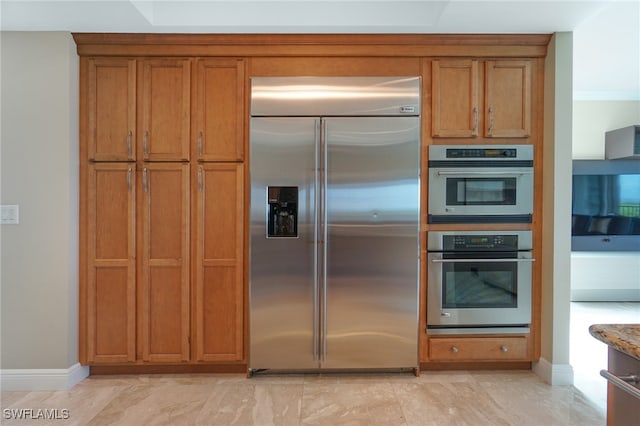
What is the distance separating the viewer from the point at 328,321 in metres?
2.57

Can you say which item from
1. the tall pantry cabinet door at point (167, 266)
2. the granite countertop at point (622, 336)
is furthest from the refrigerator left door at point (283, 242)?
the granite countertop at point (622, 336)

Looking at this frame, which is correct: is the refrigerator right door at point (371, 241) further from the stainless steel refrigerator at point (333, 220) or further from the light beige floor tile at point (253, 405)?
the light beige floor tile at point (253, 405)

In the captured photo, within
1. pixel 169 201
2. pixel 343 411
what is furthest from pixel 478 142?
pixel 169 201

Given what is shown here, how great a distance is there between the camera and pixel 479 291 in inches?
104

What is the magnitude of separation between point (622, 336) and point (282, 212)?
77.1 inches

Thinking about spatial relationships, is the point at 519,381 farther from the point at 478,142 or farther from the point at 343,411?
the point at 478,142

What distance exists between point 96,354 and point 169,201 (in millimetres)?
1170

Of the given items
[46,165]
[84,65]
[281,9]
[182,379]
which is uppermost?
[281,9]

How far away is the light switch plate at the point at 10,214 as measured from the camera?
247 cm

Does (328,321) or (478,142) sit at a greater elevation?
(478,142)

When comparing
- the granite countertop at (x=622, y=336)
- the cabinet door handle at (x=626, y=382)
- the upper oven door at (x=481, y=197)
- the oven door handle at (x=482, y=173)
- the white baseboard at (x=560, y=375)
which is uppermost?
the oven door handle at (x=482, y=173)

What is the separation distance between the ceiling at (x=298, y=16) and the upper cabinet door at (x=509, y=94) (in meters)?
0.23

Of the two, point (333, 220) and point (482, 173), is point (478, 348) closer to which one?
point (482, 173)

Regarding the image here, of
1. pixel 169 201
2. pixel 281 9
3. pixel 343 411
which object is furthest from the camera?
pixel 169 201
